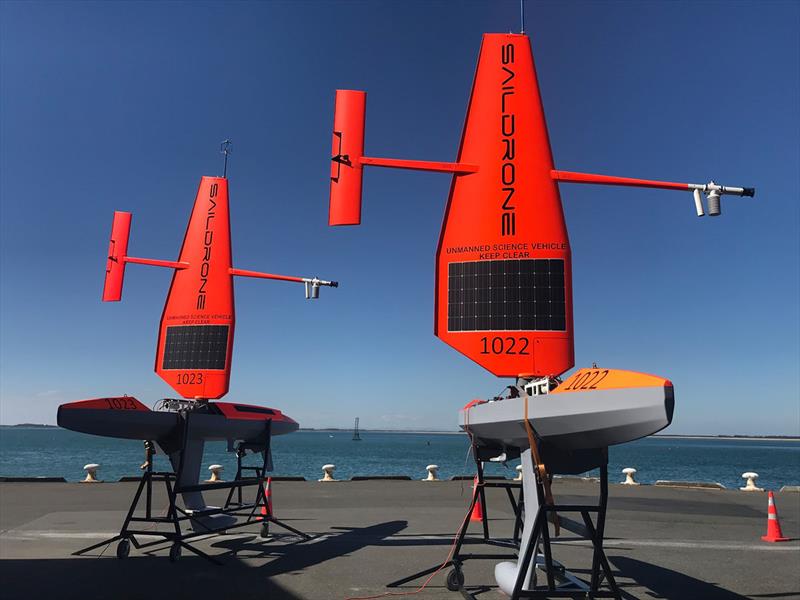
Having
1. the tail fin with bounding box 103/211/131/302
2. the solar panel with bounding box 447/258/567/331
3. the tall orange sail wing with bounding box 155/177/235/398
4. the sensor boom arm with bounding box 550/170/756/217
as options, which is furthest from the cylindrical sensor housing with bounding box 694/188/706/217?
the tail fin with bounding box 103/211/131/302

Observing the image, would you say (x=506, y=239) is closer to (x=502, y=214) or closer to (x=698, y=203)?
(x=502, y=214)

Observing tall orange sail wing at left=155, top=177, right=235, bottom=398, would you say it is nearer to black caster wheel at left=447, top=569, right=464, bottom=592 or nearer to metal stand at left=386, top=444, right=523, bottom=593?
metal stand at left=386, top=444, right=523, bottom=593

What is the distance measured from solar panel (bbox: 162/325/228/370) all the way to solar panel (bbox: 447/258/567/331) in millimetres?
7578

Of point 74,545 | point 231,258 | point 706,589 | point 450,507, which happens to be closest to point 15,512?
point 74,545

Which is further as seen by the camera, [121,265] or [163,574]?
[121,265]

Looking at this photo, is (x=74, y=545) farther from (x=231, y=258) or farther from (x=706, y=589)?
(x=706, y=589)

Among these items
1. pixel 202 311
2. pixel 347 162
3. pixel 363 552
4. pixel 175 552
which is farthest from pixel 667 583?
pixel 202 311

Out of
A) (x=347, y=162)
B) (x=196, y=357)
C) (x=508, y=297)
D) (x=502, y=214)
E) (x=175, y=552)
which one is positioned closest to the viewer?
(x=508, y=297)

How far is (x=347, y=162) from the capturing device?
9.38 meters

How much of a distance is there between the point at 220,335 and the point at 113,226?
17.8 ft

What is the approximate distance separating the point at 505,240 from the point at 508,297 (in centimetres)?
95

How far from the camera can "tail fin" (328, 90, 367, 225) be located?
30.5ft

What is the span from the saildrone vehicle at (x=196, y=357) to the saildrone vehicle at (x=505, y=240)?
18.6 ft

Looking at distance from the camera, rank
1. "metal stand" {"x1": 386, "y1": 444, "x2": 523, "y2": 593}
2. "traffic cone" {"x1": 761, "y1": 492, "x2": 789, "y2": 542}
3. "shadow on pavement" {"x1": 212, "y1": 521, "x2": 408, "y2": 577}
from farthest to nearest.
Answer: "traffic cone" {"x1": 761, "y1": 492, "x2": 789, "y2": 542} → "shadow on pavement" {"x1": 212, "y1": 521, "x2": 408, "y2": 577} → "metal stand" {"x1": 386, "y1": 444, "x2": 523, "y2": 593}
